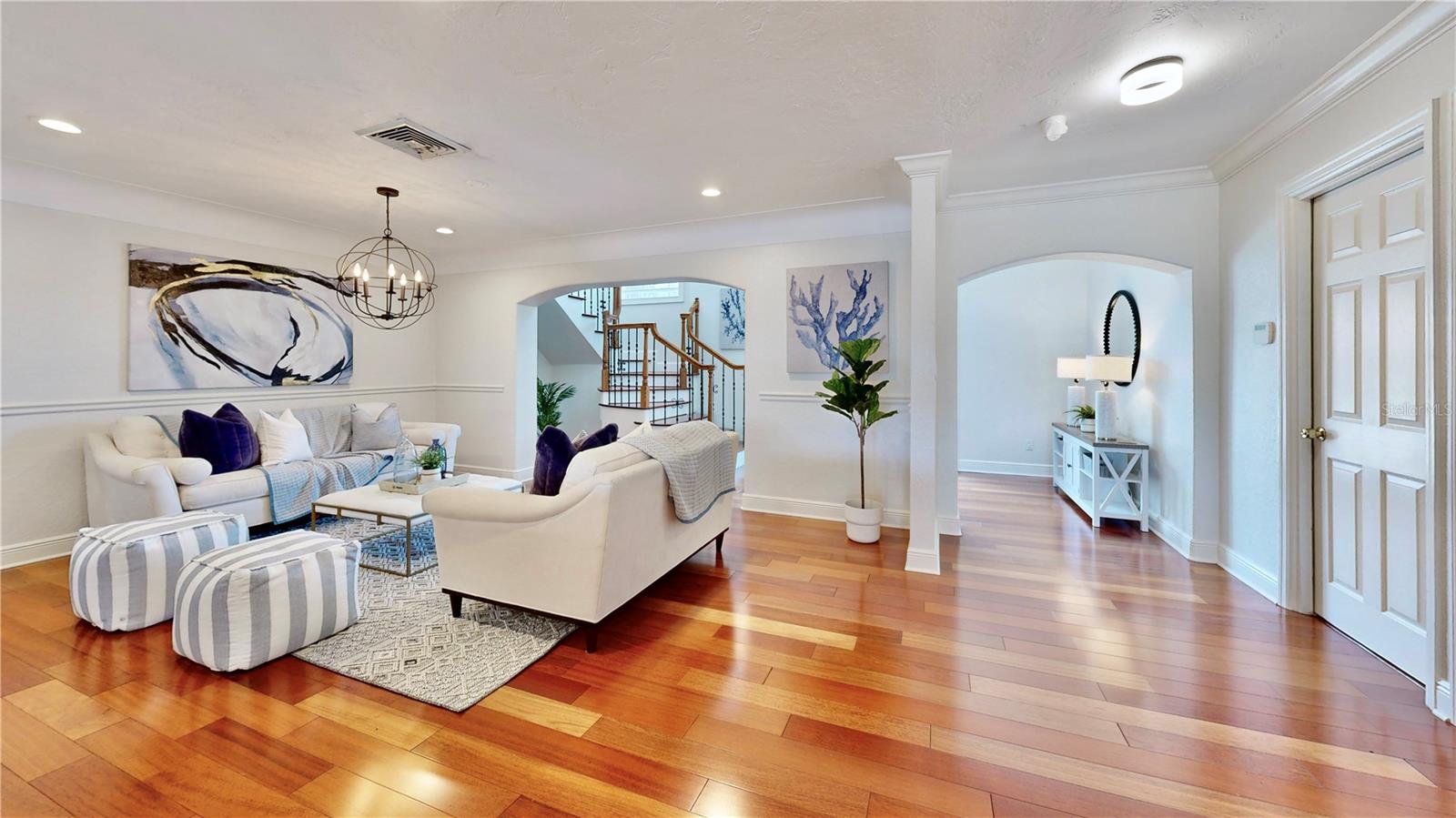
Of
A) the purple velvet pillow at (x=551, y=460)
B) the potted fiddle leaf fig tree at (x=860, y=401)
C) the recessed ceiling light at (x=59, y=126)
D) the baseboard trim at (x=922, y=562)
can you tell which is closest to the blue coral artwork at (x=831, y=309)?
the potted fiddle leaf fig tree at (x=860, y=401)

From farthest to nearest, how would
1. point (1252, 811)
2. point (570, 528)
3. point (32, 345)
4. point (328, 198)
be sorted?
point (328, 198) → point (32, 345) → point (570, 528) → point (1252, 811)

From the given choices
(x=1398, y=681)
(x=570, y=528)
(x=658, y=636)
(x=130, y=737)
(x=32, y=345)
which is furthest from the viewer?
(x=32, y=345)

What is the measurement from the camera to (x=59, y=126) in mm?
2826

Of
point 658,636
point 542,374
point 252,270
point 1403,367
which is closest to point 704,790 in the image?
point 658,636

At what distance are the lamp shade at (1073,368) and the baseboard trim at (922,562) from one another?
2549mm

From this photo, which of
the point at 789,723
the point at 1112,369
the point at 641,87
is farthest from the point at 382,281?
the point at 1112,369

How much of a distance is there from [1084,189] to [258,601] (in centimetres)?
507

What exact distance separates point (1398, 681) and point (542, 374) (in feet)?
27.7

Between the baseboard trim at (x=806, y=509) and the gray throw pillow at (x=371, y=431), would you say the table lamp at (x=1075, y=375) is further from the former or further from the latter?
the gray throw pillow at (x=371, y=431)

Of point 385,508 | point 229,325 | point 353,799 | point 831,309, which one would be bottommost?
point 353,799

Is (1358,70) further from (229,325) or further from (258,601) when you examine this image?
(229,325)

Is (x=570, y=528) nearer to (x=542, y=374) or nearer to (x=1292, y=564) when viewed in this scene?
(x=1292, y=564)

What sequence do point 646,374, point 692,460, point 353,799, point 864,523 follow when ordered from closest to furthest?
point 353,799, point 692,460, point 864,523, point 646,374

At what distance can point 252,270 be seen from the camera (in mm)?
4559
